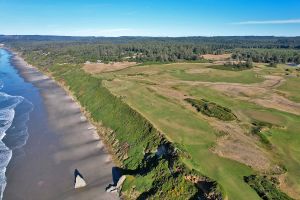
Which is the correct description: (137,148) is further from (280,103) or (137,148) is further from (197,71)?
(197,71)

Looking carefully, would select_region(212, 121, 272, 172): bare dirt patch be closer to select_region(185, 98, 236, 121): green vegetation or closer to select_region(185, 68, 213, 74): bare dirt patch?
select_region(185, 98, 236, 121): green vegetation

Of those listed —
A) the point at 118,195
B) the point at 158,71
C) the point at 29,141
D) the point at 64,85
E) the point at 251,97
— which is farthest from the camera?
the point at 158,71

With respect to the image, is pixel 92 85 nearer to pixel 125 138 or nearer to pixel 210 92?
pixel 210 92

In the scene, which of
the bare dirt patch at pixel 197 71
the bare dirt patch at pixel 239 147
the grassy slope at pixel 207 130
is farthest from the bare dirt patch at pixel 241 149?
the bare dirt patch at pixel 197 71

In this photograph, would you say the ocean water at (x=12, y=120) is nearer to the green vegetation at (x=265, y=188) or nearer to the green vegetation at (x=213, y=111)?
the green vegetation at (x=265, y=188)

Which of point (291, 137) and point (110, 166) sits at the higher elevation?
point (291, 137)

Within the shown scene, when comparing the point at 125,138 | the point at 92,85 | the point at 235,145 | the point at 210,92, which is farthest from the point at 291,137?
the point at 92,85

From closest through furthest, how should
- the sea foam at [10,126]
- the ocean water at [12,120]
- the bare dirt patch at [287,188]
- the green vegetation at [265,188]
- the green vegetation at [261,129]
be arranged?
the green vegetation at [265,188], the bare dirt patch at [287,188], the green vegetation at [261,129], the sea foam at [10,126], the ocean water at [12,120]
